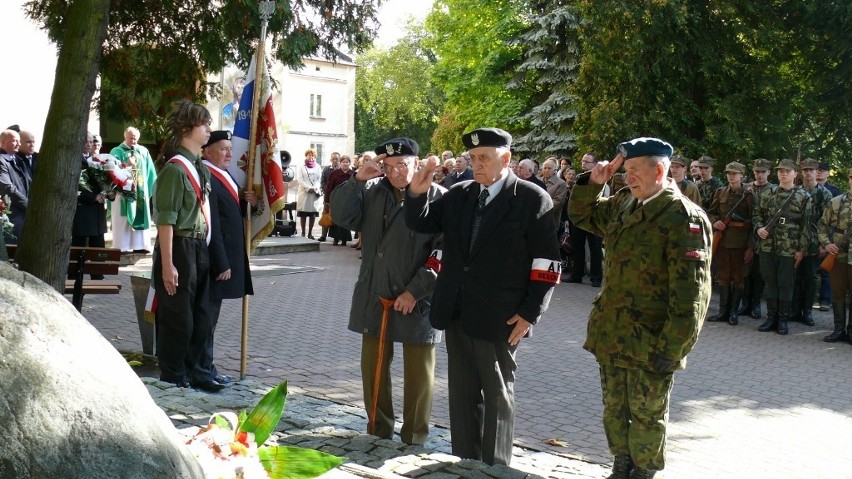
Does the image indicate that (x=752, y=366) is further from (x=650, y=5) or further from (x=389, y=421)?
(x=650, y=5)

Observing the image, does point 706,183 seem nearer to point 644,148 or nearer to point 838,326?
point 838,326

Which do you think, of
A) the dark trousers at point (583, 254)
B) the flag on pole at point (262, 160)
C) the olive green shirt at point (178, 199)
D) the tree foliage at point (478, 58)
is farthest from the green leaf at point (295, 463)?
the tree foliage at point (478, 58)

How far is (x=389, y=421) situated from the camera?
21.0ft

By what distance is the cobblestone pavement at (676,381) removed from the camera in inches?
267

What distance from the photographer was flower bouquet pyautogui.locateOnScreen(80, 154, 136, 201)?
13.0 metres

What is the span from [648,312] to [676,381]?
3.84 metres

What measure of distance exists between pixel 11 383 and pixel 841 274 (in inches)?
445

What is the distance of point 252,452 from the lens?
347 cm

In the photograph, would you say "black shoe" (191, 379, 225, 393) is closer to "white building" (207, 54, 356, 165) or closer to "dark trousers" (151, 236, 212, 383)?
"dark trousers" (151, 236, 212, 383)

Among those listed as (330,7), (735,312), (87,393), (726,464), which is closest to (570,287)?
(735,312)

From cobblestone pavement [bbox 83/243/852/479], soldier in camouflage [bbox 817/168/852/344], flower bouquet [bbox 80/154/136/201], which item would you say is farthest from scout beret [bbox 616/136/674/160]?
flower bouquet [bbox 80/154/136/201]

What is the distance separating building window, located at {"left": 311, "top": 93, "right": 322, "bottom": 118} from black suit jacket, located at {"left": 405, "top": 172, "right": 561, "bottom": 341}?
6079 cm

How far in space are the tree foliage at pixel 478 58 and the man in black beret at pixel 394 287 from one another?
98.0 feet

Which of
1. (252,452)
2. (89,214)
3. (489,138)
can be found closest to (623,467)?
(489,138)
